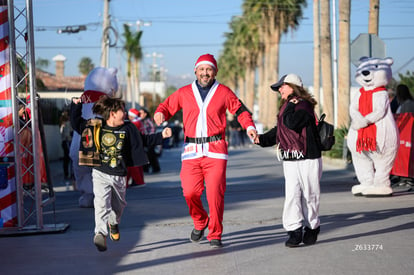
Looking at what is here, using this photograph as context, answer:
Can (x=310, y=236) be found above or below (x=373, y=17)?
below

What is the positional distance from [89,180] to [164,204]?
4.15ft

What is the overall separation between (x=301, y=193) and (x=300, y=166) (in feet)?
0.92

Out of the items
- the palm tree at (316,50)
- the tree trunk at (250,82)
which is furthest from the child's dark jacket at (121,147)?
the tree trunk at (250,82)

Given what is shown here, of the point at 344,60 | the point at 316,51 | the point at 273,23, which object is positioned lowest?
the point at 344,60

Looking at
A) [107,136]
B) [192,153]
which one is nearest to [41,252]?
[107,136]

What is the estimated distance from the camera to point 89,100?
11.5m

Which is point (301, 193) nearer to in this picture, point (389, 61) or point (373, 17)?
point (389, 61)

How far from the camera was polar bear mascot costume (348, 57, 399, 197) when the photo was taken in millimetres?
12180

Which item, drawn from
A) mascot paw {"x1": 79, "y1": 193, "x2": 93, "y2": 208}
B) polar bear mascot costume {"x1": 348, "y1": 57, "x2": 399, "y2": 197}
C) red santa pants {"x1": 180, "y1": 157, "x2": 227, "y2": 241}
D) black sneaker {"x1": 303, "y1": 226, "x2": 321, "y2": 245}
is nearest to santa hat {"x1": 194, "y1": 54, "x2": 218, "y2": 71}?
red santa pants {"x1": 180, "y1": 157, "x2": 227, "y2": 241}

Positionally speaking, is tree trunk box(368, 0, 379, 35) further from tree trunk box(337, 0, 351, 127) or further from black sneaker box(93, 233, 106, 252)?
→ black sneaker box(93, 233, 106, 252)

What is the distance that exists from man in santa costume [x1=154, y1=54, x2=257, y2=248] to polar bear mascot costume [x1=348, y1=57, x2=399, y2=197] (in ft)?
15.7

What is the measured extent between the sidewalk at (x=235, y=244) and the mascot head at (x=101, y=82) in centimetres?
188

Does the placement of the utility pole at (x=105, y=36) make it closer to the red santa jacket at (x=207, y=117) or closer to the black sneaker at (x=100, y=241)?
the red santa jacket at (x=207, y=117)

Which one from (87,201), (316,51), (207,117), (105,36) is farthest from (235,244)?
(316,51)
